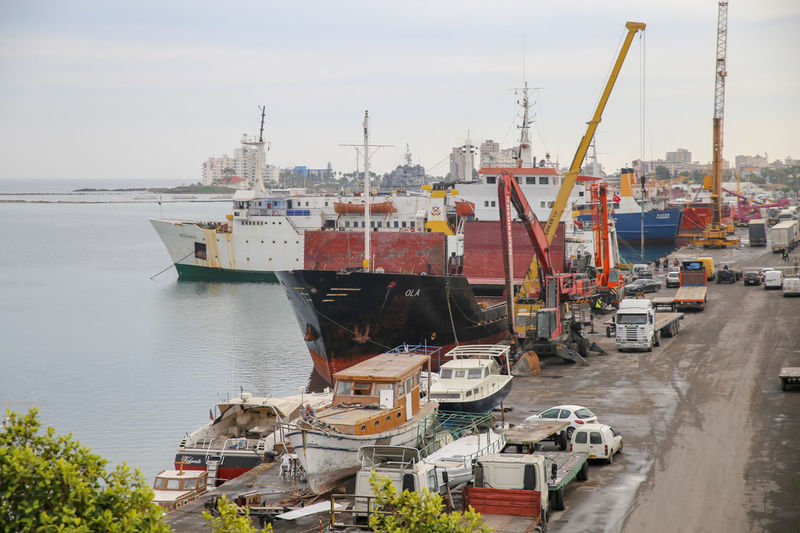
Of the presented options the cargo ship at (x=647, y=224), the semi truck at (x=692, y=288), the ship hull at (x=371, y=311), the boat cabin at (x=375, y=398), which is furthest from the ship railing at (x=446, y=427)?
the cargo ship at (x=647, y=224)

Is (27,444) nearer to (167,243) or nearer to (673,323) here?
(673,323)

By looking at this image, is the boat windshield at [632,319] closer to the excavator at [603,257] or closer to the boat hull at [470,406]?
the excavator at [603,257]

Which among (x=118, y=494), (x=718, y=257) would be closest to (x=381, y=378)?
(x=118, y=494)

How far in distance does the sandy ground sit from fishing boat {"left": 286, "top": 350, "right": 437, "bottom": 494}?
14.5 feet

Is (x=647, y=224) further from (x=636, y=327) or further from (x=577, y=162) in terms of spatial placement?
(x=636, y=327)

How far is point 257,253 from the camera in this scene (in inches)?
3661

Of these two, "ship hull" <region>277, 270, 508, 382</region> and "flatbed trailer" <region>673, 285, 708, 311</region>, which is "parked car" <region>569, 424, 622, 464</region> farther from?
"flatbed trailer" <region>673, 285, 708, 311</region>

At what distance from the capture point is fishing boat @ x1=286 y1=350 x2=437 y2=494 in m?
20.0

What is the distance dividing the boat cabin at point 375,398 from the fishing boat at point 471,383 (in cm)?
269

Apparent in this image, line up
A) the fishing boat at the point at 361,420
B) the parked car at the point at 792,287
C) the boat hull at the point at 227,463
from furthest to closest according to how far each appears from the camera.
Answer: the parked car at the point at 792,287
the boat hull at the point at 227,463
the fishing boat at the point at 361,420

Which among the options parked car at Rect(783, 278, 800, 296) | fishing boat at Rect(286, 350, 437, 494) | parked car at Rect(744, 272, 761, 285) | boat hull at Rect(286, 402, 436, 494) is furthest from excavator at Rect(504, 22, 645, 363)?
parked car at Rect(744, 272, 761, 285)

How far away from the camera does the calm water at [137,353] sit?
3572 centimetres

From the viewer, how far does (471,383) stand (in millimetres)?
27219

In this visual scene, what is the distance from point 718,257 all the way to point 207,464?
70.0 metres
